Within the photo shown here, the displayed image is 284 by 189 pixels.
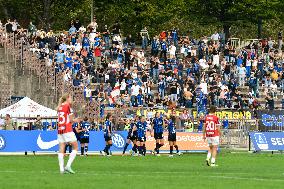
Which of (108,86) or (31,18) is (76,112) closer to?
(108,86)

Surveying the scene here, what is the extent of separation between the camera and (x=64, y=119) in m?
31.8

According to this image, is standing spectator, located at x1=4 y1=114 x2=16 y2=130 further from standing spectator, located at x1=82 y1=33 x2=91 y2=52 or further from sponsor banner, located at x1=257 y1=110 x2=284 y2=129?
sponsor banner, located at x1=257 y1=110 x2=284 y2=129

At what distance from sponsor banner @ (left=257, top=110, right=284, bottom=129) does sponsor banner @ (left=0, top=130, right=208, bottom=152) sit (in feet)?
21.8

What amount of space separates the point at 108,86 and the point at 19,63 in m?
5.32

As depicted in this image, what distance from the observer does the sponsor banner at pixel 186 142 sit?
52.7 meters

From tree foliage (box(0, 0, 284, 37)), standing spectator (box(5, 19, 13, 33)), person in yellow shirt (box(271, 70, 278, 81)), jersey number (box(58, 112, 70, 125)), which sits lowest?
jersey number (box(58, 112, 70, 125))

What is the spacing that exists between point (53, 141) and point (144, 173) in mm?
17273

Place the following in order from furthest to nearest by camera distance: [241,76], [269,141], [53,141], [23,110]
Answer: [241,76] < [269,141] < [23,110] < [53,141]

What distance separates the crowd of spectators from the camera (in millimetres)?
62281

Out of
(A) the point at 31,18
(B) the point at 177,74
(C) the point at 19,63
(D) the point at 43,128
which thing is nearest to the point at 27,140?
(D) the point at 43,128

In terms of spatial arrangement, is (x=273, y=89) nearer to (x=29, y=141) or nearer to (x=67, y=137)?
(x=29, y=141)

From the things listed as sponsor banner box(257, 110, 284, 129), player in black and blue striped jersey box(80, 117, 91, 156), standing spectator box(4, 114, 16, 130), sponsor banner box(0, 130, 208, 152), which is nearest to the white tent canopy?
standing spectator box(4, 114, 16, 130)

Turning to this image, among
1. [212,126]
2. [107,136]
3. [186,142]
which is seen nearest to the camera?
[212,126]

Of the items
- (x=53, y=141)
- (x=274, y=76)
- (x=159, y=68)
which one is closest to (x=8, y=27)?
(x=159, y=68)
